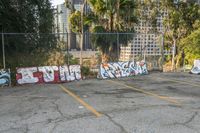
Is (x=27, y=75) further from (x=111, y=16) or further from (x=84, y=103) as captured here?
(x=111, y=16)

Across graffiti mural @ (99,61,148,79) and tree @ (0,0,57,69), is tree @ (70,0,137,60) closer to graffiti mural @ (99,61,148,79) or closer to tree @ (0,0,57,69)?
graffiti mural @ (99,61,148,79)

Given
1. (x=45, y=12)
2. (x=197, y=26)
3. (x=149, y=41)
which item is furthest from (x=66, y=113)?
(x=197, y=26)

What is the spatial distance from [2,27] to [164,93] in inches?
378

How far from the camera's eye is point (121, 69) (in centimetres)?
1689

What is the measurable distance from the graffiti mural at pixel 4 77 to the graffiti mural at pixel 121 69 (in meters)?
4.82

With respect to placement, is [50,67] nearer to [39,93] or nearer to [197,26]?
[39,93]

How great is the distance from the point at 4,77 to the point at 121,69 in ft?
20.7

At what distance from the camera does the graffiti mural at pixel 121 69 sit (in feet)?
53.8

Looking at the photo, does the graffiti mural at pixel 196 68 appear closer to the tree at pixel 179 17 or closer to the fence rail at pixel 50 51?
the fence rail at pixel 50 51

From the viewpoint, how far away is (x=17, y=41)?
16125 millimetres

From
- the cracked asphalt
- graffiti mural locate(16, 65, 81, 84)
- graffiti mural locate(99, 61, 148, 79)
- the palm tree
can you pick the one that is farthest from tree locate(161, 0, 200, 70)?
the cracked asphalt

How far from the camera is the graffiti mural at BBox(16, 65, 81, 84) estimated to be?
47.8 feet

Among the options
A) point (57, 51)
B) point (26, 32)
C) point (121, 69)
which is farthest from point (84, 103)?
point (26, 32)

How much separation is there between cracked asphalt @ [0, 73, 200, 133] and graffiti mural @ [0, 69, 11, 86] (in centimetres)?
132
